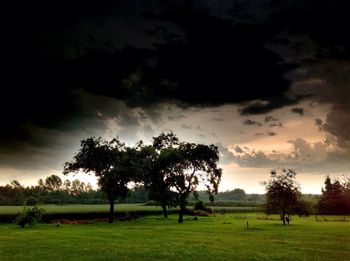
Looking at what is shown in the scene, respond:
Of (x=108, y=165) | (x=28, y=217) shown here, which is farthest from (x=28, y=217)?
(x=108, y=165)

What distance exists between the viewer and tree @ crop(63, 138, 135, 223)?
88.5 meters

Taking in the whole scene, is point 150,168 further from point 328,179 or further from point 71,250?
point 328,179

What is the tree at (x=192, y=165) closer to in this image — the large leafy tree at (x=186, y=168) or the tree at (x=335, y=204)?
the large leafy tree at (x=186, y=168)

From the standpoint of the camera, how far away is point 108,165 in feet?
307

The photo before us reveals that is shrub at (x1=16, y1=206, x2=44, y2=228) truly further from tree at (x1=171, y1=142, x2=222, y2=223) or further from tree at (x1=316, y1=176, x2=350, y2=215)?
tree at (x1=316, y1=176, x2=350, y2=215)

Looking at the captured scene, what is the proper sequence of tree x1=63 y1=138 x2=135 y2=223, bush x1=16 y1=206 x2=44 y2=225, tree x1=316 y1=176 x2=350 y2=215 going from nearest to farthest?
bush x1=16 y1=206 x2=44 y2=225 → tree x1=63 y1=138 x2=135 y2=223 → tree x1=316 y1=176 x2=350 y2=215

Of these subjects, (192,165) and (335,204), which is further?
(335,204)

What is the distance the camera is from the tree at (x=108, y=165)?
3484 inches

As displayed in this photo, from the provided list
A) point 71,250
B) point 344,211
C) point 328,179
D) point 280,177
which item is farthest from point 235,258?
point 328,179

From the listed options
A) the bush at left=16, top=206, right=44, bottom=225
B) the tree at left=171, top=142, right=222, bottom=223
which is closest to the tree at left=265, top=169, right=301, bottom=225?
the tree at left=171, top=142, right=222, bottom=223

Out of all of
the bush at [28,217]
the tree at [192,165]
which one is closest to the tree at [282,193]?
the tree at [192,165]

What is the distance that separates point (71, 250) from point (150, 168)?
183ft

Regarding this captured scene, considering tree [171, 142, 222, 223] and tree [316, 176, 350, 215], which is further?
tree [316, 176, 350, 215]

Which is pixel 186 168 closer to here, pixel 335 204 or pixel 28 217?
pixel 28 217
